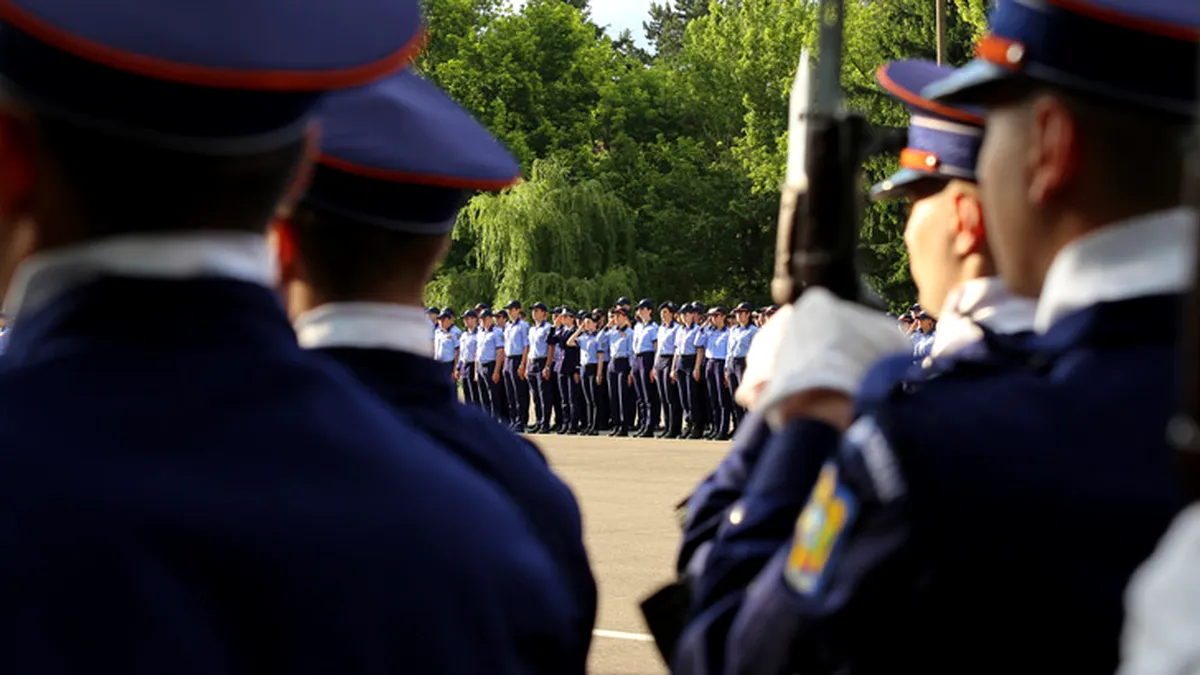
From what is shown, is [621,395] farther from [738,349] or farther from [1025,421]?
[1025,421]

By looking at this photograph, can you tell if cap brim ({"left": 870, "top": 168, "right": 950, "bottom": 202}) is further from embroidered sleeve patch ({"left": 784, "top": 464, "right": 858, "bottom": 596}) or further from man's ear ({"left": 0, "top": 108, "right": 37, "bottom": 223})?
man's ear ({"left": 0, "top": 108, "right": 37, "bottom": 223})

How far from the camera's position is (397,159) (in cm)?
232

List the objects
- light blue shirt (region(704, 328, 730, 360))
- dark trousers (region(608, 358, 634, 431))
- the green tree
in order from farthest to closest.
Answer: the green tree, dark trousers (region(608, 358, 634, 431)), light blue shirt (region(704, 328, 730, 360))

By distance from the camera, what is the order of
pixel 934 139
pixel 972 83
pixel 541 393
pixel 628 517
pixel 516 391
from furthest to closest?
pixel 516 391, pixel 541 393, pixel 628 517, pixel 934 139, pixel 972 83

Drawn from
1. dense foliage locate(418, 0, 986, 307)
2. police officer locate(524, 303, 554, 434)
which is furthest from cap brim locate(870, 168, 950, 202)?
dense foliage locate(418, 0, 986, 307)

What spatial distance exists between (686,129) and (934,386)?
157ft

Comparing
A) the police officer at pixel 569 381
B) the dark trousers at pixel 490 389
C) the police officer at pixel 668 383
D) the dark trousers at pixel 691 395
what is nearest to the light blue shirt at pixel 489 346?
the dark trousers at pixel 490 389

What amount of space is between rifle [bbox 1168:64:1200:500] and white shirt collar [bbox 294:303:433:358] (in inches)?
61.7

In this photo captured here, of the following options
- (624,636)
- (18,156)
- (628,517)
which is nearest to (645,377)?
(628,517)

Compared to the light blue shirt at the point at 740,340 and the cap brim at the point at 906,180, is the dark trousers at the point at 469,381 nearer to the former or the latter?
the light blue shirt at the point at 740,340

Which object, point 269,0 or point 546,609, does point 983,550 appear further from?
point 269,0

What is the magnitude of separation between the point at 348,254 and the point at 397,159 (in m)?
0.15

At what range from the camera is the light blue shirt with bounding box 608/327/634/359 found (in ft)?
74.5

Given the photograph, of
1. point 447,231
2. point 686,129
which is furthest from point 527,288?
point 447,231
